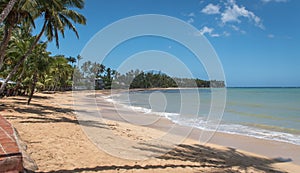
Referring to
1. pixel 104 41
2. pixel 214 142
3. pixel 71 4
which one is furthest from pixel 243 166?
pixel 71 4

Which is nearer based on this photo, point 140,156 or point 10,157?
point 10,157

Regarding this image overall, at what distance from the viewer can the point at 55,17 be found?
1215 cm

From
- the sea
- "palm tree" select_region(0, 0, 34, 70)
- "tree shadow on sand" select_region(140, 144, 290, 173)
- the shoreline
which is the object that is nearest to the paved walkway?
"tree shadow on sand" select_region(140, 144, 290, 173)

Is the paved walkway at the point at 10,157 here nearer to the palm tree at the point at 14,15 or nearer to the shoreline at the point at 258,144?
the shoreline at the point at 258,144

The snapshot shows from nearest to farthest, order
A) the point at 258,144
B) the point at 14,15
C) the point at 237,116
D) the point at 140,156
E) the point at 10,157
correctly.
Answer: the point at 10,157 → the point at 140,156 → the point at 258,144 → the point at 14,15 → the point at 237,116

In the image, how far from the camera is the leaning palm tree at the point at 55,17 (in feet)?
37.6

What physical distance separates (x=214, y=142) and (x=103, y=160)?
548 centimetres

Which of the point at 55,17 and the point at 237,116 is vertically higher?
the point at 55,17

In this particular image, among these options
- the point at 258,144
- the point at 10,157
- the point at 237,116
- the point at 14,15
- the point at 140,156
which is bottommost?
the point at 258,144

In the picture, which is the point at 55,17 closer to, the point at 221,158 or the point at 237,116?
the point at 221,158

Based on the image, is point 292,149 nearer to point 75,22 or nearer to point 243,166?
point 243,166

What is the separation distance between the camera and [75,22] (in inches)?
577

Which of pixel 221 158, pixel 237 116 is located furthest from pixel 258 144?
pixel 237 116

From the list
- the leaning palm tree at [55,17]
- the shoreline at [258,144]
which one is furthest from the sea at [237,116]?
the leaning palm tree at [55,17]
